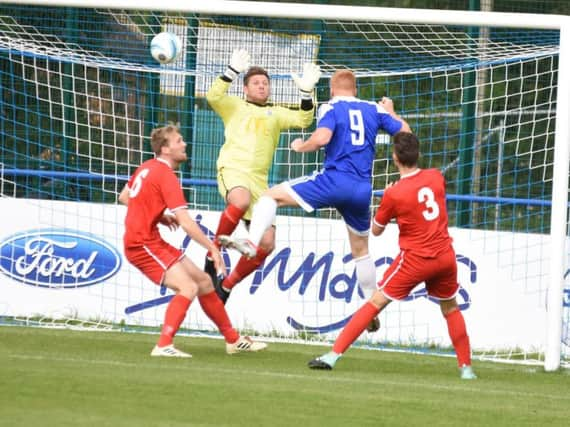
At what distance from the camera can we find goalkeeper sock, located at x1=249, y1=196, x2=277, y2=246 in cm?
891

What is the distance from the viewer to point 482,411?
6.95m

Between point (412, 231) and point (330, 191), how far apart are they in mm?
946

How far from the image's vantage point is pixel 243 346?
954cm

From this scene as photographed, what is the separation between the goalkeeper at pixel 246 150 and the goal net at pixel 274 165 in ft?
2.57

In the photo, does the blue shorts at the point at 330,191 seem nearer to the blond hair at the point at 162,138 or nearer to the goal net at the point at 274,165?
the blond hair at the point at 162,138

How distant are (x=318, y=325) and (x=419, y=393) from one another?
12.9 ft

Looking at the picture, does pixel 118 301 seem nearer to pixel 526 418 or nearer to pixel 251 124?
pixel 251 124

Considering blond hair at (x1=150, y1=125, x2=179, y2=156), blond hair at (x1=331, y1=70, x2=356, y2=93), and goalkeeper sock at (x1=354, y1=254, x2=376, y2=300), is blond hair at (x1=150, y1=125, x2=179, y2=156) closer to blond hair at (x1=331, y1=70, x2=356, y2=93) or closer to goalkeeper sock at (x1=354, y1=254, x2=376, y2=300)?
blond hair at (x1=331, y1=70, x2=356, y2=93)

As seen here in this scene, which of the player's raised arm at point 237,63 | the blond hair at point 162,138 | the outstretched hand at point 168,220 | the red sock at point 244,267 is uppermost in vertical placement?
the player's raised arm at point 237,63

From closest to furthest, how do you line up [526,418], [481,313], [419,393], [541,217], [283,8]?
1. [526,418]
2. [419,393]
3. [283,8]
4. [481,313]
5. [541,217]

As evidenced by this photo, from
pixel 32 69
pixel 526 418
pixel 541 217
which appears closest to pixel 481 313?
pixel 541 217

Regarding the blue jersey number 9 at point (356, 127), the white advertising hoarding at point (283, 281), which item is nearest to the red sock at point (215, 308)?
the blue jersey number 9 at point (356, 127)

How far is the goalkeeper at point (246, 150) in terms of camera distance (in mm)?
9812

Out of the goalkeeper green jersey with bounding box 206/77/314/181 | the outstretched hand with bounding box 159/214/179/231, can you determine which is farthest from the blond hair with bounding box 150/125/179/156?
the goalkeeper green jersey with bounding box 206/77/314/181
